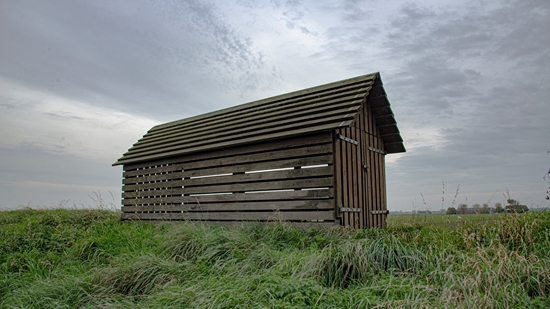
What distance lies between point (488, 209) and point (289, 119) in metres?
5.03

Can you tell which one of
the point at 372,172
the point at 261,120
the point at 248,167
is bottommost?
the point at 372,172

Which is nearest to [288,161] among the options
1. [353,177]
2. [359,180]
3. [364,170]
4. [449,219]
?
[353,177]

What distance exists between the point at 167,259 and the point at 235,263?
1.18 meters

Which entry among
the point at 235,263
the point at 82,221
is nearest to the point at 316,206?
the point at 235,263

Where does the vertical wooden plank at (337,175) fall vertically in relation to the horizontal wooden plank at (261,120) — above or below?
below

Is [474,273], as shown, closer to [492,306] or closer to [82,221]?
[492,306]

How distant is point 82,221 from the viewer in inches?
493

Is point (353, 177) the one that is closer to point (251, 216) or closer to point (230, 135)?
point (251, 216)

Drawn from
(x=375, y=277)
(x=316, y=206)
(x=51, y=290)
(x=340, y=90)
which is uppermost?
(x=340, y=90)

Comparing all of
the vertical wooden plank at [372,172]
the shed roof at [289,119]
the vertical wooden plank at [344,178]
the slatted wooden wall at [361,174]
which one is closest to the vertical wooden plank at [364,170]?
the slatted wooden wall at [361,174]

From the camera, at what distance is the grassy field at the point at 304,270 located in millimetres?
4301

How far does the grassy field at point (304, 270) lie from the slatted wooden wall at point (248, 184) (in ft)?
3.95

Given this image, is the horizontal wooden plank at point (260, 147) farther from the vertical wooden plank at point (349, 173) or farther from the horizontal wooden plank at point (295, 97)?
the horizontal wooden plank at point (295, 97)

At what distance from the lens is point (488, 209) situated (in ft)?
26.0
